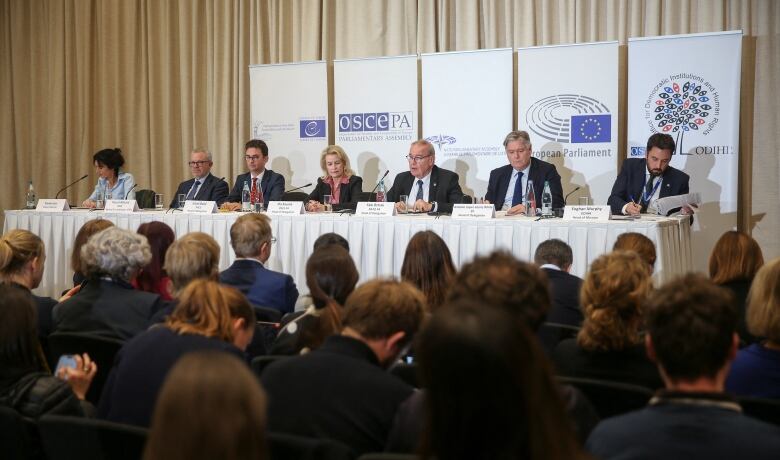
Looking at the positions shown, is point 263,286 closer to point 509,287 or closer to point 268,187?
point 509,287

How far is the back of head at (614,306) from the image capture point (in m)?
2.12

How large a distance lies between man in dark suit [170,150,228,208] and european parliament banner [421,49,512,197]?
1.87 meters

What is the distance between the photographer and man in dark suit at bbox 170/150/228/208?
675 centimetres

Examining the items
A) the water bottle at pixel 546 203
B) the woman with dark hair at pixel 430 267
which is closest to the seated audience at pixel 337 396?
the woman with dark hair at pixel 430 267

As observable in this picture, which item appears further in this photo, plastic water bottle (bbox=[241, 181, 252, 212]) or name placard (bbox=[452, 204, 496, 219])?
plastic water bottle (bbox=[241, 181, 252, 212])

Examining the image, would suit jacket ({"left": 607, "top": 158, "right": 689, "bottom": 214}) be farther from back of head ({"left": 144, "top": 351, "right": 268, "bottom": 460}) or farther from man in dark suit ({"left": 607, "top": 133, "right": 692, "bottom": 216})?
back of head ({"left": 144, "top": 351, "right": 268, "bottom": 460})

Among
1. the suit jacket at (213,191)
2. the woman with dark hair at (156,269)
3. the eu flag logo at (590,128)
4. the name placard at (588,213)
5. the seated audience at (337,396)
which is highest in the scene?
the eu flag logo at (590,128)

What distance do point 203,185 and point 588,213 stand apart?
348cm

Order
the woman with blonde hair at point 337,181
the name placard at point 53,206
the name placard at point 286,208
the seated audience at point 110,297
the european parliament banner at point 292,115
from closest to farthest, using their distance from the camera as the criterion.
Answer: the seated audience at point 110,297
the name placard at point 286,208
the name placard at point 53,206
the woman with blonde hair at point 337,181
the european parliament banner at point 292,115

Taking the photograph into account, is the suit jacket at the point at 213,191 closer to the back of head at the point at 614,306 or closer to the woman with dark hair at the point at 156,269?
the woman with dark hair at the point at 156,269

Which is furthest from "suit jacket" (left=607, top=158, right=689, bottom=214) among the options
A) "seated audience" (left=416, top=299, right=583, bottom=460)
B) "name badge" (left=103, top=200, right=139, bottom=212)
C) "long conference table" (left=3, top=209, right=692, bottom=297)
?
"seated audience" (left=416, top=299, right=583, bottom=460)

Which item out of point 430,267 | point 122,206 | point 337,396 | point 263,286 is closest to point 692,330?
point 337,396

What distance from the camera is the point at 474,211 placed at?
4973 mm

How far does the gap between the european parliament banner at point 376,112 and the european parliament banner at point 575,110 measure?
1080mm
